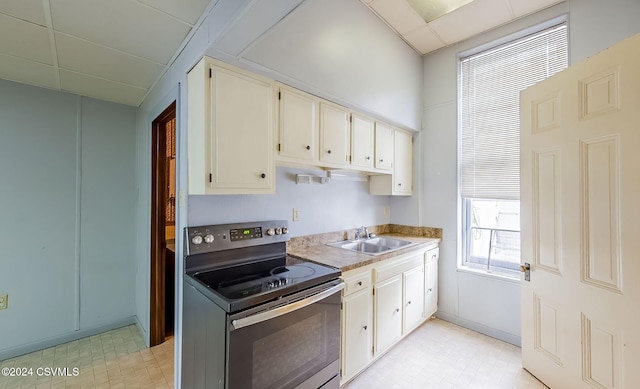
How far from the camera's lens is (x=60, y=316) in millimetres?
2508

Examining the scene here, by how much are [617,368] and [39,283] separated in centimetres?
439

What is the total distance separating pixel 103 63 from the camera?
77.4 inches

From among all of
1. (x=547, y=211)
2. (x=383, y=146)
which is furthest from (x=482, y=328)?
(x=383, y=146)

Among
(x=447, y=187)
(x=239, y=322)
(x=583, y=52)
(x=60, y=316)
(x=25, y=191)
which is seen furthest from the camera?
(x=447, y=187)

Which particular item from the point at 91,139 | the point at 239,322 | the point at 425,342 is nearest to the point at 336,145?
the point at 239,322

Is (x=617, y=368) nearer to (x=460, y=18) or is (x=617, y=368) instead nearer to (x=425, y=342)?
(x=425, y=342)

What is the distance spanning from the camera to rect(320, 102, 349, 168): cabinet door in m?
2.14

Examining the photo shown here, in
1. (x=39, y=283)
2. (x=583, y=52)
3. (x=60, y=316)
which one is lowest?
(x=60, y=316)

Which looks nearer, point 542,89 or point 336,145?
point 542,89

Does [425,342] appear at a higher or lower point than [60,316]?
lower

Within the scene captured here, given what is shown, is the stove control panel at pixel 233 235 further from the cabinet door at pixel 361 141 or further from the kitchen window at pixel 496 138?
the kitchen window at pixel 496 138

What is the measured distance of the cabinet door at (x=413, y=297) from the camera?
8.11 feet

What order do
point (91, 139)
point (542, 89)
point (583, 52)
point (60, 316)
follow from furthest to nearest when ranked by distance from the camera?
point (91, 139) < point (60, 316) < point (583, 52) < point (542, 89)

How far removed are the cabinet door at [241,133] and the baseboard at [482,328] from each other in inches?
102
